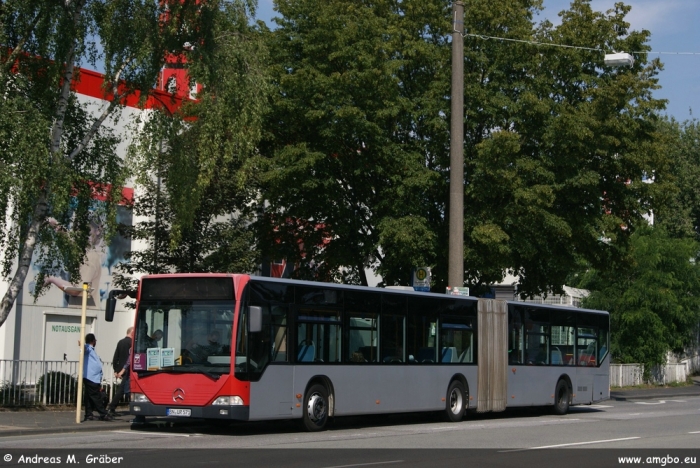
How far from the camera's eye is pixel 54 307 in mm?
28250

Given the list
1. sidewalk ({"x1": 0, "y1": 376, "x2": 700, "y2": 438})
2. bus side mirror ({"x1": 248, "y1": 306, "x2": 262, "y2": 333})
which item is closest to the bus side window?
bus side mirror ({"x1": 248, "y1": 306, "x2": 262, "y2": 333})

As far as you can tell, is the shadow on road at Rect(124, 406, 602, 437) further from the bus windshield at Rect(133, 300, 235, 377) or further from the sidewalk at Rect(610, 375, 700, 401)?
the sidewalk at Rect(610, 375, 700, 401)

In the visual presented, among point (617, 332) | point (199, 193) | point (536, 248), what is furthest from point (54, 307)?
point (617, 332)

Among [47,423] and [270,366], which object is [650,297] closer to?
[270,366]

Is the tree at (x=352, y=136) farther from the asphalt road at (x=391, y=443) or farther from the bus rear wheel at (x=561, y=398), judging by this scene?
the asphalt road at (x=391, y=443)

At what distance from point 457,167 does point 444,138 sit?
3.68m

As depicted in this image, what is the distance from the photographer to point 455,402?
22672mm

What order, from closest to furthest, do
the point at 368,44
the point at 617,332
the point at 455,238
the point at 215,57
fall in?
the point at 215,57 → the point at 455,238 → the point at 368,44 → the point at 617,332

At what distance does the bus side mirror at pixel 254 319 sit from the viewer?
16.6 meters

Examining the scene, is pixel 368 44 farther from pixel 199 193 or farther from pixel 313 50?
pixel 199 193

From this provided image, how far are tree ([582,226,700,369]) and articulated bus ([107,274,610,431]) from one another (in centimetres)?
2116

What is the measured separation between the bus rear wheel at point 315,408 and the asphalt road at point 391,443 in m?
0.25

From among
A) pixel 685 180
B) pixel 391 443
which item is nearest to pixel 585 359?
pixel 391 443

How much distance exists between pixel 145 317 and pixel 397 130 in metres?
13.5
